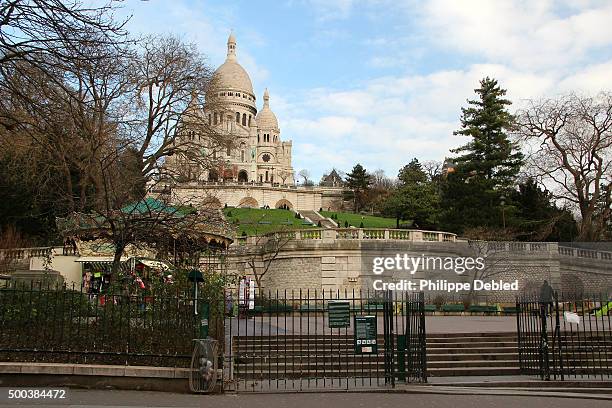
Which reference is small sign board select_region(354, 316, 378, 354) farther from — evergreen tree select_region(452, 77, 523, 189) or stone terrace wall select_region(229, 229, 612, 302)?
evergreen tree select_region(452, 77, 523, 189)

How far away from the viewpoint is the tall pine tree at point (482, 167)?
153 ft

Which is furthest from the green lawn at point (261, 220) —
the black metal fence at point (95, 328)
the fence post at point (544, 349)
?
the black metal fence at point (95, 328)

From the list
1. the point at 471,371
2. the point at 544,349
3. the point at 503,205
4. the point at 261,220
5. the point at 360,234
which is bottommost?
the point at 471,371

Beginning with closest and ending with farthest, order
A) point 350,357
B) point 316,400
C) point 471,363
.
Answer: point 316,400
point 350,357
point 471,363

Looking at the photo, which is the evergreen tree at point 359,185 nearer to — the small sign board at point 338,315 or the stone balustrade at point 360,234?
the stone balustrade at point 360,234

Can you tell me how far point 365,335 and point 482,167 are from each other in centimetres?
4020

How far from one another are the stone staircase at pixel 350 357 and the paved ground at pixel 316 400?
1406mm

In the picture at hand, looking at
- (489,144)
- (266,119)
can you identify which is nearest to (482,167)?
(489,144)

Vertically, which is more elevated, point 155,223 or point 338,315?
point 155,223

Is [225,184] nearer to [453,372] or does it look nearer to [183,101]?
[183,101]

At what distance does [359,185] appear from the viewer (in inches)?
3605

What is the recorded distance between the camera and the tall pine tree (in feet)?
153

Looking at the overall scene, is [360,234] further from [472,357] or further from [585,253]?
[472,357]

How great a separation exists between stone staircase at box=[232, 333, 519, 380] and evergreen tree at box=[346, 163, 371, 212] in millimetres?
75655
